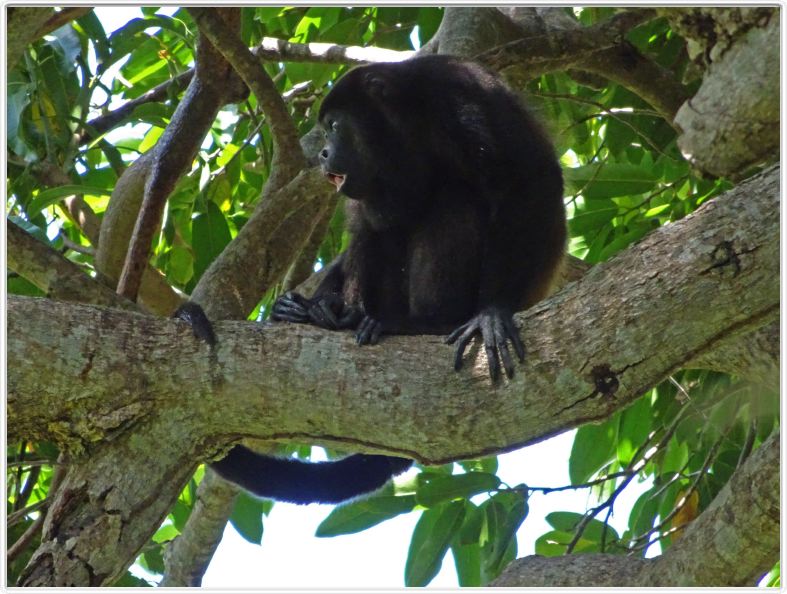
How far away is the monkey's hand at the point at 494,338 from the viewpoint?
253 cm

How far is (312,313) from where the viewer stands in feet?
10.9

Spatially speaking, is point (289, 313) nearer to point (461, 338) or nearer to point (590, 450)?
point (461, 338)

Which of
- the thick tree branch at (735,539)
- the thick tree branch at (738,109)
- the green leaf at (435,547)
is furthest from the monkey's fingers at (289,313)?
the thick tree branch at (738,109)

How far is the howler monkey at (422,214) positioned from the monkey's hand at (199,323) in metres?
0.45

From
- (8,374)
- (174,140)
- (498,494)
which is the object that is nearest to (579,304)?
(498,494)

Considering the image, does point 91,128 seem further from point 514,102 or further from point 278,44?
point 514,102

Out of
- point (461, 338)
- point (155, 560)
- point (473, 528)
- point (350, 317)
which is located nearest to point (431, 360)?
point (461, 338)

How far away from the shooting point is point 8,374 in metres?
2.49

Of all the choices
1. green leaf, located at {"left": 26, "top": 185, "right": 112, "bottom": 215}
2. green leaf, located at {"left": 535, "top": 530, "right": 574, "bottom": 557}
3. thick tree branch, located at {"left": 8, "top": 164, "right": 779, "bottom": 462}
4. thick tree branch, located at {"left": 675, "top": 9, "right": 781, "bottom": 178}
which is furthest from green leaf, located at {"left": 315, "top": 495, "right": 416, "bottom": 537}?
thick tree branch, located at {"left": 675, "top": 9, "right": 781, "bottom": 178}

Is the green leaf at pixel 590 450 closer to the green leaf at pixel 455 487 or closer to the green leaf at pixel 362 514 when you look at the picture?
the green leaf at pixel 455 487

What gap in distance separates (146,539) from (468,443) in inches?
34.5

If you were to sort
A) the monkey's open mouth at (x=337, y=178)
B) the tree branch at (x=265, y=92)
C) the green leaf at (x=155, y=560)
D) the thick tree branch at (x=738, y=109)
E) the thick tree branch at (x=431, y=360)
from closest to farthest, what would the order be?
the thick tree branch at (x=738, y=109)
the thick tree branch at (x=431, y=360)
the tree branch at (x=265, y=92)
the monkey's open mouth at (x=337, y=178)
the green leaf at (x=155, y=560)

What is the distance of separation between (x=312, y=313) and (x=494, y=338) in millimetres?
883

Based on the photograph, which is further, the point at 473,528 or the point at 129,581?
the point at 129,581
